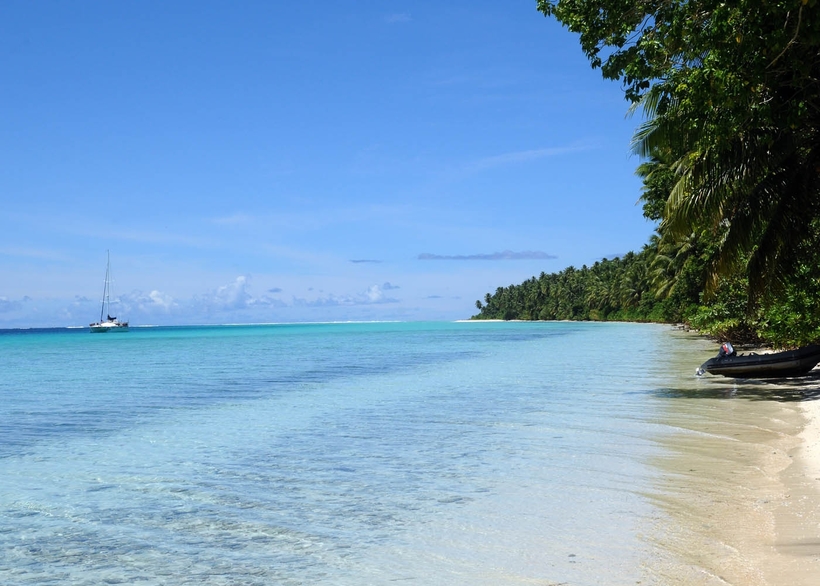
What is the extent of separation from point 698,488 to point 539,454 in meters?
2.45

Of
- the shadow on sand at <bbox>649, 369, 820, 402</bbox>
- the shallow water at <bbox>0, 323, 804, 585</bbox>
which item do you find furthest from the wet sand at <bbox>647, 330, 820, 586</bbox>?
the shadow on sand at <bbox>649, 369, 820, 402</bbox>

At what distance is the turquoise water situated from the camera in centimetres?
498

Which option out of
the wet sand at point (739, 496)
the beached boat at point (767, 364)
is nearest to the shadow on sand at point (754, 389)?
the beached boat at point (767, 364)

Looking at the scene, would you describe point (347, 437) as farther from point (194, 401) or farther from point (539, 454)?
point (194, 401)

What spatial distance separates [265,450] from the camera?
975 centimetres

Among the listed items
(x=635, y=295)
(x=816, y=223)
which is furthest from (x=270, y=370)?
(x=635, y=295)

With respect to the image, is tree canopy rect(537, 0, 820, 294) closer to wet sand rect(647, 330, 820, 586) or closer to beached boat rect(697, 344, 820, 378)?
beached boat rect(697, 344, 820, 378)

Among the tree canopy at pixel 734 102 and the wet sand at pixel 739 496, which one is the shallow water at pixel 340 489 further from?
the tree canopy at pixel 734 102

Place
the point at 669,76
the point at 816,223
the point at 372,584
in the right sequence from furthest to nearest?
the point at 816,223 < the point at 669,76 < the point at 372,584

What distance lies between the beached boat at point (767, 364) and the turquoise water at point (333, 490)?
2291 mm

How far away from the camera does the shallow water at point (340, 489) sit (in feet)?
16.3

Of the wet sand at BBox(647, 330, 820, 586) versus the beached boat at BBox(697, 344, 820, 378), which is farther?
the beached boat at BBox(697, 344, 820, 378)

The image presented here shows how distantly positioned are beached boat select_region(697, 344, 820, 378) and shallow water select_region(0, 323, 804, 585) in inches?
33.5

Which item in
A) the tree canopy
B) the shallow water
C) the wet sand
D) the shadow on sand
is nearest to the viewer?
the wet sand
